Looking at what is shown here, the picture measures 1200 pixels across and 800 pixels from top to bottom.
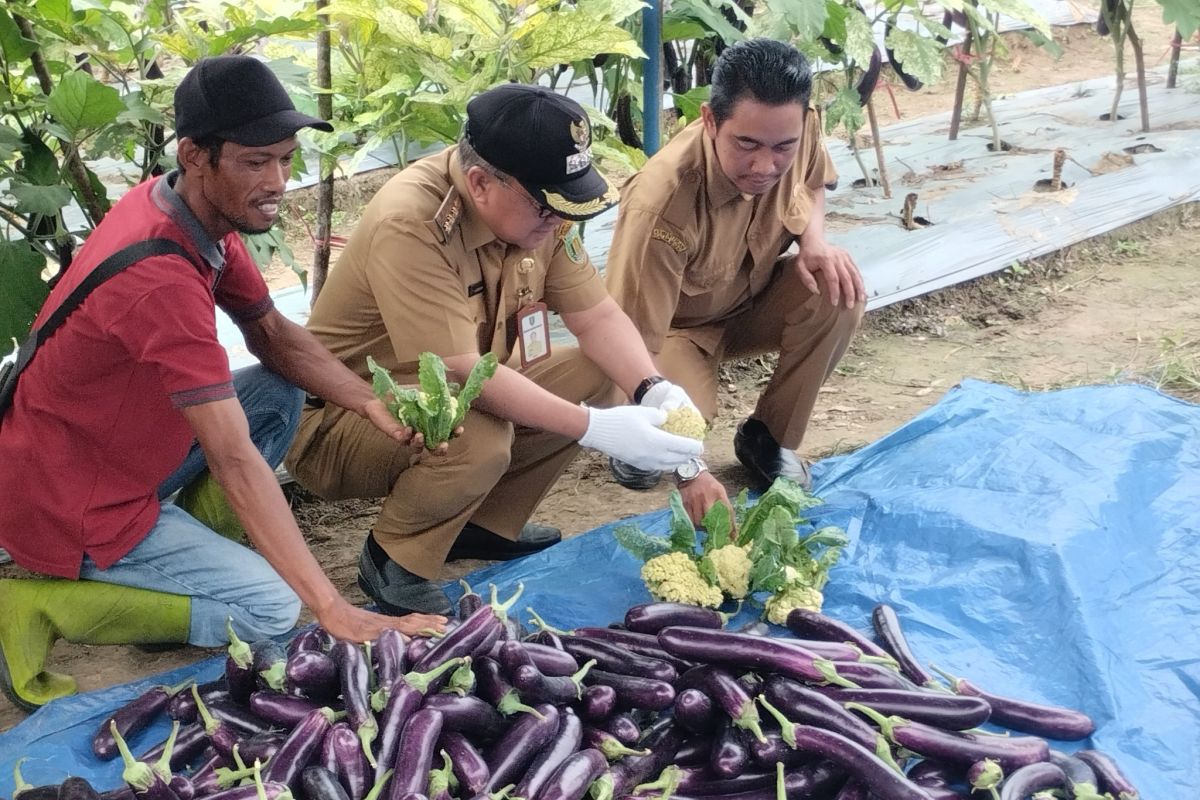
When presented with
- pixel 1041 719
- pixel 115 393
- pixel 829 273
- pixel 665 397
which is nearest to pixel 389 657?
pixel 115 393

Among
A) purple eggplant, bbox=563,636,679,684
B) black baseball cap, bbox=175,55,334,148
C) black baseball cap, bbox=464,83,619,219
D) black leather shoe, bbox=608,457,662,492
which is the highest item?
black baseball cap, bbox=175,55,334,148

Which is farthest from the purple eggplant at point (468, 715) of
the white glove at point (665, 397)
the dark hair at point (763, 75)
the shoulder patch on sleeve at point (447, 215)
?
the dark hair at point (763, 75)

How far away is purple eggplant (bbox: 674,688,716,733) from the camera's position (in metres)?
2.55

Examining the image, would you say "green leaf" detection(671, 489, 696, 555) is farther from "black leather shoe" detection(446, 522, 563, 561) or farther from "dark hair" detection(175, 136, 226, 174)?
"dark hair" detection(175, 136, 226, 174)

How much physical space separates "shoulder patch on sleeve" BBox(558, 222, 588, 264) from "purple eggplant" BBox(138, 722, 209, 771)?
5.63 feet

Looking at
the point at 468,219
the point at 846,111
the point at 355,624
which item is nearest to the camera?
the point at 355,624

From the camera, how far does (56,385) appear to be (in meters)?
2.71

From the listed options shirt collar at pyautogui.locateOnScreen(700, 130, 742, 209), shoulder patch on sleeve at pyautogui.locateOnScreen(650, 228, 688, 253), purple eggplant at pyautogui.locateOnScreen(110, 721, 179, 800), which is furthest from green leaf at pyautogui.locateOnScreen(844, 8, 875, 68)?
purple eggplant at pyautogui.locateOnScreen(110, 721, 179, 800)

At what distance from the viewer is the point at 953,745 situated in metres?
2.45

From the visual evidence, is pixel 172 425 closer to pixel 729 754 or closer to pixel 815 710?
pixel 729 754

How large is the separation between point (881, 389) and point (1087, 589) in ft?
6.45

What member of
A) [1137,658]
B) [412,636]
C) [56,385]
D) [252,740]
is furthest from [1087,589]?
[56,385]

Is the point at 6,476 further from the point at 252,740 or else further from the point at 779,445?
the point at 779,445

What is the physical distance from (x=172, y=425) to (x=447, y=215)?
91 centimetres
